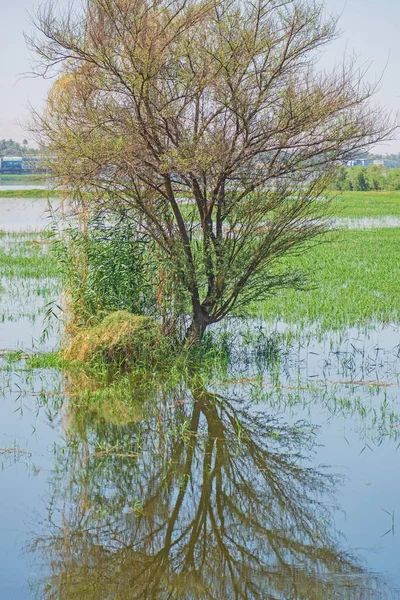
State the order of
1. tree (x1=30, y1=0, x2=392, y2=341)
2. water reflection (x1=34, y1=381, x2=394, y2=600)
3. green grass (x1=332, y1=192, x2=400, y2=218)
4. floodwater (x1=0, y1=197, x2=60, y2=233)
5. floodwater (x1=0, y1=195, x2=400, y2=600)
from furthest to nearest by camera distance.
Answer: green grass (x1=332, y1=192, x2=400, y2=218), floodwater (x1=0, y1=197, x2=60, y2=233), tree (x1=30, y1=0, x2=392, y2=341), floodwater (x1=0, y1=195, x2=400, y2=600), water reflection (x1=34, y1=381, x2=394, y2=600)

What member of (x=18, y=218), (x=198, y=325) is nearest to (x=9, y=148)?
(x=18, y=218)

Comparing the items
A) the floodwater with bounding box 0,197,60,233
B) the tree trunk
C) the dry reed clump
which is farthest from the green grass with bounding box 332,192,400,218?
the dry reed clump

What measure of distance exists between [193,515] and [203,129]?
5.65 meters

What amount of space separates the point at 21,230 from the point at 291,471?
29.0 m

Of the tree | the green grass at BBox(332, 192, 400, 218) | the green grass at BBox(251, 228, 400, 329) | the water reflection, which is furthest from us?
the green grass at BBox(332, 192, 400, 218)

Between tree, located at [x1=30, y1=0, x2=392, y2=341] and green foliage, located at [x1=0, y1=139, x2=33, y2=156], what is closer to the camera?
tree, located at [x1=30, y1=0, x2=392, y2=341]

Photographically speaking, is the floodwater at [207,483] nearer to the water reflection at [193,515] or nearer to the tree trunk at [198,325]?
the water reflection at [193,515]

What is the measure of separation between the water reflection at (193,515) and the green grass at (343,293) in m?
4.86

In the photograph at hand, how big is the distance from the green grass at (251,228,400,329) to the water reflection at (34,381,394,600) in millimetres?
4861

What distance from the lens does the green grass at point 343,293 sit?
48.6ft

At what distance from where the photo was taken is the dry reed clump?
36.6ft

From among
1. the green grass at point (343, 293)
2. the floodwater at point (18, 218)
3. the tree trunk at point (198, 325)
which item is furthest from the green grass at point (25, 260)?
the tree trunk at point (198, 325)

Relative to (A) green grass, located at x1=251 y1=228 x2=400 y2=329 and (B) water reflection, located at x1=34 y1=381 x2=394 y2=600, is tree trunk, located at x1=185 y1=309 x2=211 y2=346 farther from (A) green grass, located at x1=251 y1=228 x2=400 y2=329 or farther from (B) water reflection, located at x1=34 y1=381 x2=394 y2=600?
(B) water reflection, located at x1=34 y1=381 x2=394 y2=600

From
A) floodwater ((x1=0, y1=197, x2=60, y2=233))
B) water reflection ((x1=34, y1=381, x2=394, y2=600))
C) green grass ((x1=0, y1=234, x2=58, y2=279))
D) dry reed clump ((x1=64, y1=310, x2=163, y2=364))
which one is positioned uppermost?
floodwater ((x1=0, y1=197, x2=60, y2=233))
